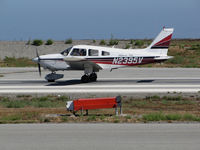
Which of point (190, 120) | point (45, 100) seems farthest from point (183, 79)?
point (190, 120)

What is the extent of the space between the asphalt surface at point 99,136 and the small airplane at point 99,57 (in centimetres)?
1412

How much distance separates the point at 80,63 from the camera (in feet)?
84.8

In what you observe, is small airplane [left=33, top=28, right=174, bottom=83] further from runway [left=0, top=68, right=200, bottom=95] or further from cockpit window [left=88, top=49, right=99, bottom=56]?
runway [left=0, top=68, right=200, bottom=95]

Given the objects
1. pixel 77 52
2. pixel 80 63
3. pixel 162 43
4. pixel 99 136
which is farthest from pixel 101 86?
pixel 99 136

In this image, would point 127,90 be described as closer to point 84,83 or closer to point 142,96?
point 142,96

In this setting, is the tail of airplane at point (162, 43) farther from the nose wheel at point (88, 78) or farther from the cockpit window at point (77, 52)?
the cockpit window at point (77, 52)

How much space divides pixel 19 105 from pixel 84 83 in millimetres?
9259

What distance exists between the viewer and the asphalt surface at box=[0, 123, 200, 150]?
29.6 feet

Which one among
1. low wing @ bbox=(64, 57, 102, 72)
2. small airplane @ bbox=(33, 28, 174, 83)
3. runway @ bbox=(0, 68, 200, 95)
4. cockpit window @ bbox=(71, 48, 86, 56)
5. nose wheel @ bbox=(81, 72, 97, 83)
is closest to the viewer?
runway @ bbox=(0, 68, 200, 95)

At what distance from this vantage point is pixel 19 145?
9188mm

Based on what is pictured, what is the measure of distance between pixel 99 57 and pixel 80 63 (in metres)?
1.30

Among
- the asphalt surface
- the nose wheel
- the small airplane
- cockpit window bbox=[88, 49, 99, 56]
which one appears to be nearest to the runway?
the nose wheel

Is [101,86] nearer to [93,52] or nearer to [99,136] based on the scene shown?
[93,52]

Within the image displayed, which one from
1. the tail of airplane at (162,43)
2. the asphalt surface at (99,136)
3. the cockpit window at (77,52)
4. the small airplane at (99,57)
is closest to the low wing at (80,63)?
the small airplane at (99,57)
